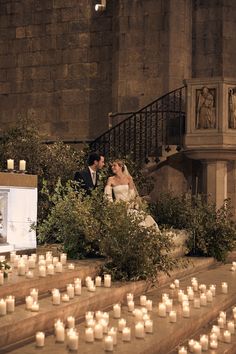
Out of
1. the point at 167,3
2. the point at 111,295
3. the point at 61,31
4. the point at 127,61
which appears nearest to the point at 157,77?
the point at 127,61

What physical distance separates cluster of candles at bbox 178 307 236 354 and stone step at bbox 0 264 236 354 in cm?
21

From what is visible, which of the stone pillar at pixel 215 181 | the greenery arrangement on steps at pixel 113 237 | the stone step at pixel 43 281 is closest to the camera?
the stone step at pixel 43 281

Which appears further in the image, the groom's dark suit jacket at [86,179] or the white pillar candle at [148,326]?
the groom's dark suit jacket at [86,179]

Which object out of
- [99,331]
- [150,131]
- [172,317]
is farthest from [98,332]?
[150,131]

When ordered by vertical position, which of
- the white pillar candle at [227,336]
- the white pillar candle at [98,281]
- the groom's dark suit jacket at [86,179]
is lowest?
the white pillar candle at [227,336]

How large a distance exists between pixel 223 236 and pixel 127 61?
21.2 feet

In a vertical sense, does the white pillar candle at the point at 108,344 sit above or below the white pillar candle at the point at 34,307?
below

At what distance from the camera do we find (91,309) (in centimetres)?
522

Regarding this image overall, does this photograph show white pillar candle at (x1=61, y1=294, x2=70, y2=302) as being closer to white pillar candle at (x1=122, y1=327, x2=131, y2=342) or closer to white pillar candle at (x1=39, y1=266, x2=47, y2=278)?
white pillar candle at (x1=39, y1=266, x2=47, y2=278)

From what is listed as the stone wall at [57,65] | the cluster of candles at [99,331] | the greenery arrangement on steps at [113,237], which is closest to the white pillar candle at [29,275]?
the cluster of candles at [99,331]

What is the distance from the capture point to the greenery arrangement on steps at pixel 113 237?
6125 millimetres

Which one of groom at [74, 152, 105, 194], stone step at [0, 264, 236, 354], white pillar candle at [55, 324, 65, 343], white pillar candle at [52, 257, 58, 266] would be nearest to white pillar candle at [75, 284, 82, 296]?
stone step at [0, 264, 236, 354]

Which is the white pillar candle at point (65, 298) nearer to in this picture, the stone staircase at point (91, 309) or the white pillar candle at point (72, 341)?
the stone staircase at point (91, 309)

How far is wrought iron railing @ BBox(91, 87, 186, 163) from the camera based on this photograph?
12.8m
